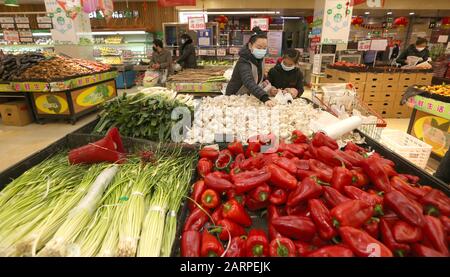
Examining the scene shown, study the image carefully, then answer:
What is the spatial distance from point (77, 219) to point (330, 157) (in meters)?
1.48

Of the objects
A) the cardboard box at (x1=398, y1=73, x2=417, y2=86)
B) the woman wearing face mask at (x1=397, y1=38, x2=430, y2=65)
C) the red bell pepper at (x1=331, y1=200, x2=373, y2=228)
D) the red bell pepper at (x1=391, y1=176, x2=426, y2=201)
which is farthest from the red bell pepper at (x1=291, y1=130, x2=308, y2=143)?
the woman wearing face mask at (x1=397, y1=38, x2=430, y2=65)

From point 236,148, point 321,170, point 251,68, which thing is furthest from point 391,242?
point 251,68

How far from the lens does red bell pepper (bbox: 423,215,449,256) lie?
1051 millimetres

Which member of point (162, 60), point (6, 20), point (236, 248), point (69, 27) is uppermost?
point (6, 20)

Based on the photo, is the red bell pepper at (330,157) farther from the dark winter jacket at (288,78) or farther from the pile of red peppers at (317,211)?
the dark winter jacket at (288,78)

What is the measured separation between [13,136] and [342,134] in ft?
20.6

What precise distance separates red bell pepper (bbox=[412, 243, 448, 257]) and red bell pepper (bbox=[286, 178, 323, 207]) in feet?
1.45

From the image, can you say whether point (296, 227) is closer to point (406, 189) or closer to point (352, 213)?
point (352, 213)

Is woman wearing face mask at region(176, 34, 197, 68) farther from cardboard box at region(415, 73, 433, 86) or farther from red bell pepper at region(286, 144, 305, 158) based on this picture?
red bell pepper at region(286, 144, 305, 158)

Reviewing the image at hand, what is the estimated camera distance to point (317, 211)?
1226mm
